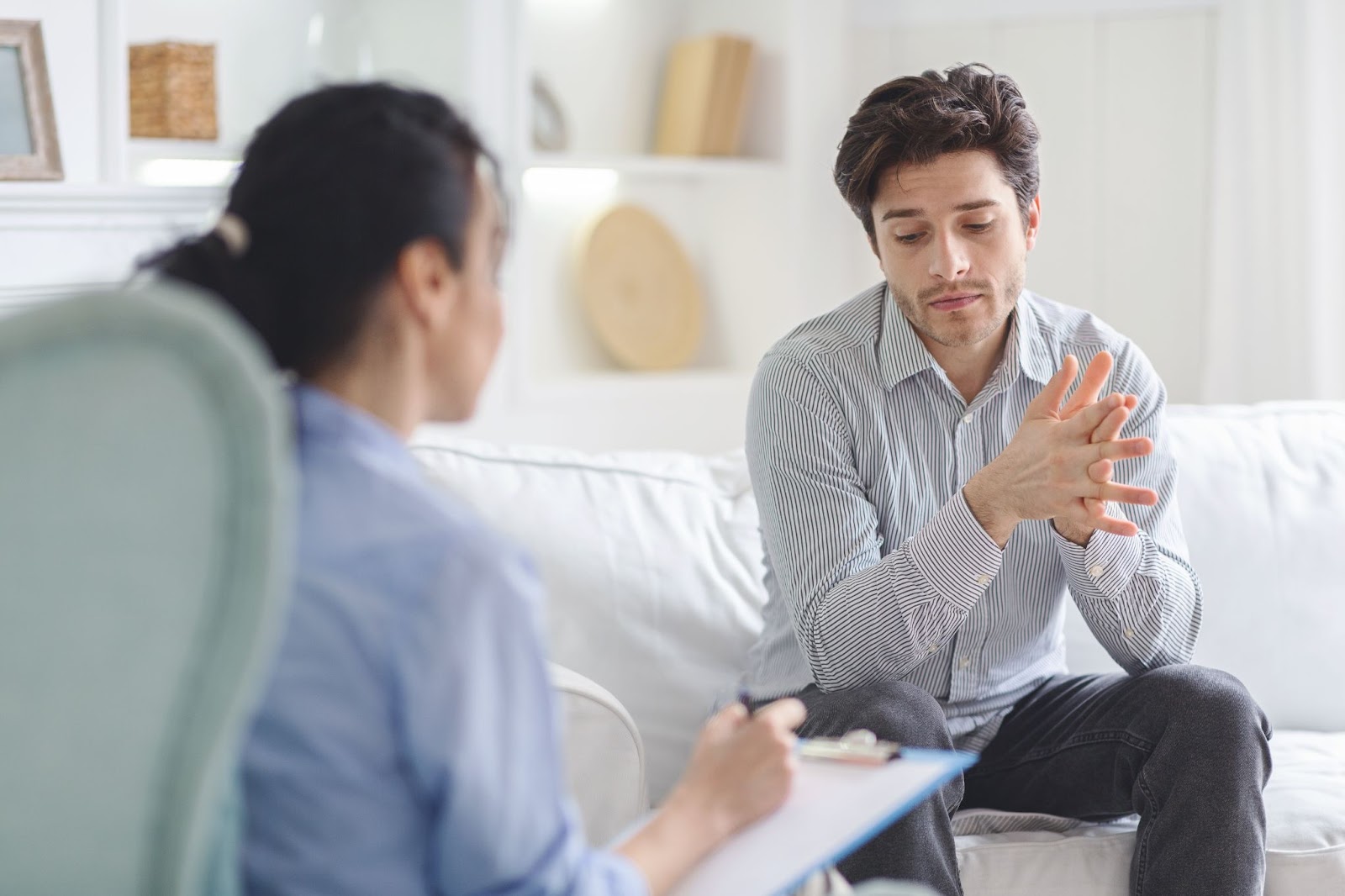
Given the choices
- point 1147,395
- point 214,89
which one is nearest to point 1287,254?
point 1147,395

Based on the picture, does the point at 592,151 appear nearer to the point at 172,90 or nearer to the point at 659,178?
the point at 659,178

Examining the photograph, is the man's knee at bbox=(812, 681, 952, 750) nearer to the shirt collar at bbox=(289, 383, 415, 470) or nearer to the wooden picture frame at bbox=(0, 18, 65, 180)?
the shirt collar at bbox=(289, 383, 415, 470)

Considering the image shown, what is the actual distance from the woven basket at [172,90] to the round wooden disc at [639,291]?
1.04 meters

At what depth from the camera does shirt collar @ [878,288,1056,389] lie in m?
1.81

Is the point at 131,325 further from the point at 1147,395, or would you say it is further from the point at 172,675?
the point at 1147,395

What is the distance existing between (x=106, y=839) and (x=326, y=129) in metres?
0.41

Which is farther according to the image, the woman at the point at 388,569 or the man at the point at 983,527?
the man at the point at 983,527

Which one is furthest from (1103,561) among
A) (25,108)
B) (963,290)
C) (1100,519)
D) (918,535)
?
(25,108)

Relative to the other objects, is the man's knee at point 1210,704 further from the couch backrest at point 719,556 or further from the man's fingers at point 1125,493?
the couch backrest at point 719,556

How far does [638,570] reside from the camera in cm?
196

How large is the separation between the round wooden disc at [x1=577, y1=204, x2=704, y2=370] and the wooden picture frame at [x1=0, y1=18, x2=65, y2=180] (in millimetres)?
1420

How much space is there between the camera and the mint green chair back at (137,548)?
2.30 feet

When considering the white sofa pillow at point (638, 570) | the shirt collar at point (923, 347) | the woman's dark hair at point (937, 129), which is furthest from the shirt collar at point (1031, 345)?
the white sofa pillow at point (638, 570)

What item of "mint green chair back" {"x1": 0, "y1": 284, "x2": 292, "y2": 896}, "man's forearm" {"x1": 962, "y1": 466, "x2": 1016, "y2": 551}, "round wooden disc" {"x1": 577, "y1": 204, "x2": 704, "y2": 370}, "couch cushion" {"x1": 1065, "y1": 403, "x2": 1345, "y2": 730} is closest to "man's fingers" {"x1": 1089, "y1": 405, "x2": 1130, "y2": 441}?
"man's forearm" {"x1": 962, "y1": 466, "x2": 1016, "y2": 551}
